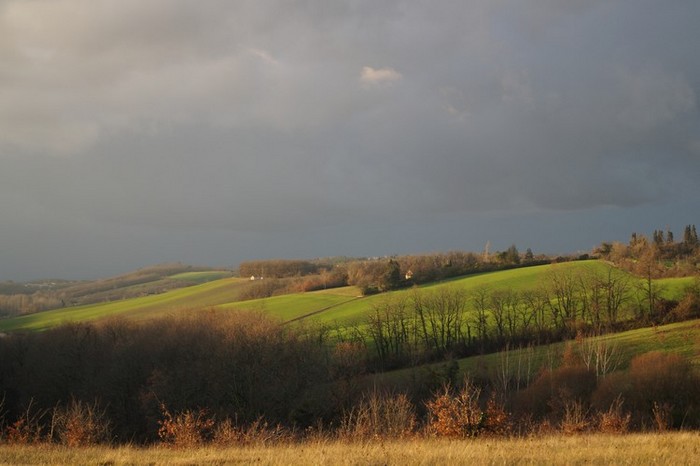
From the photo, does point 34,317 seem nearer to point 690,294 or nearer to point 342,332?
point 342,332

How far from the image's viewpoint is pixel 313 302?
94750 mm

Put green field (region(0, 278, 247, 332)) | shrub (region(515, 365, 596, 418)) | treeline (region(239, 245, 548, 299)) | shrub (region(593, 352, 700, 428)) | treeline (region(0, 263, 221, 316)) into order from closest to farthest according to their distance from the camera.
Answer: shrub (region(593, 352, 700, 428)), shrub (region(515, 365, 596, 418)), green field (region(0, 278, 247, 332)), treeline (region(239, 245, 548, 299)), treeline (region(0, 263, 221, 316))

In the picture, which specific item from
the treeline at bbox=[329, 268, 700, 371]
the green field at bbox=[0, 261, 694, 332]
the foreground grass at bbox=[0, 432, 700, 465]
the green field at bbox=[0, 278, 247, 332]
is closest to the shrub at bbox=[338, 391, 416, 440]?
the foreground grass at bbox=[0, 432, 700, 465]

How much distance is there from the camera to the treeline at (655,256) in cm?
8654

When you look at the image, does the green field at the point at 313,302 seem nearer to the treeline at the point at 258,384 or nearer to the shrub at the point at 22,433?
the treeline at the point at 258,384

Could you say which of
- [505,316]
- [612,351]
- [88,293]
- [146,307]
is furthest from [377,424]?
[88,293]

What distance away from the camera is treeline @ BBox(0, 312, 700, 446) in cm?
3684

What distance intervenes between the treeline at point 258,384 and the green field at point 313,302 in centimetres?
1724

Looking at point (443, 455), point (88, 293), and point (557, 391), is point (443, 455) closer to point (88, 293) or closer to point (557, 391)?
point (557, 391)

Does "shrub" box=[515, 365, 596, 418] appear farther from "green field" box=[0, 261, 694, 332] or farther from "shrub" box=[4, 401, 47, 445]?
"green field" box=[0, 261, 694, 332]

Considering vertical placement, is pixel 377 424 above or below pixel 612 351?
above

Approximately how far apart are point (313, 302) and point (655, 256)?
6623 centimetres

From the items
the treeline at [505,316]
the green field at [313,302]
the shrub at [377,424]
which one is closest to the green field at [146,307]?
the green field at [313,302]

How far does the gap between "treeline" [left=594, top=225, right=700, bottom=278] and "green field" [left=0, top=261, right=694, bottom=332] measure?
4927 millimetres
